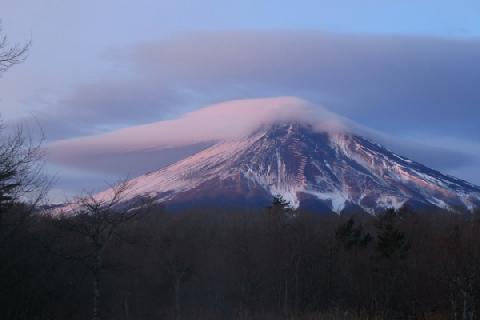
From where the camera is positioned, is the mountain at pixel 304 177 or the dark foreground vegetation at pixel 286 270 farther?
the mountain at pixel 304 177

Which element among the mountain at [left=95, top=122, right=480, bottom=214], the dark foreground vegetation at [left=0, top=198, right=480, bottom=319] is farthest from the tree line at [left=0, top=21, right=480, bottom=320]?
the mountain at [left=95, top=122, right=480, bottom=214]

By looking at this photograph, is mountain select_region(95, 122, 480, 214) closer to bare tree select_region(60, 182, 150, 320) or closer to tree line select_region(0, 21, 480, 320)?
tree line select_region(0, 21, 480, 320)

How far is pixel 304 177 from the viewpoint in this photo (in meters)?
152

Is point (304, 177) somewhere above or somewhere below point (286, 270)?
above

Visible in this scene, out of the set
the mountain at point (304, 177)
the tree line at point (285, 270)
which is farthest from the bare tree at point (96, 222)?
the mountain at point (304, 177)

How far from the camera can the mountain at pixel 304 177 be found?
13762 centimetres

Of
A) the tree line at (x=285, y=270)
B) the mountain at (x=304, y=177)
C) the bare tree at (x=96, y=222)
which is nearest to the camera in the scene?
the bare tree at (x=96, y=222)

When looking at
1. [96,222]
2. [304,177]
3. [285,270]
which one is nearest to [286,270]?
[285,270]

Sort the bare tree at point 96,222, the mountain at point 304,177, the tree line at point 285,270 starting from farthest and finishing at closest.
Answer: the mountain at point 304,177
the tree line at point 285,270
the bare tree at point 96,222

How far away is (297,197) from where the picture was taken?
143m

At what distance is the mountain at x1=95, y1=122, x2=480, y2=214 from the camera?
13762 cm

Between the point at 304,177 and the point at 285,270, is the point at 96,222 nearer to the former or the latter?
the point at 285,270

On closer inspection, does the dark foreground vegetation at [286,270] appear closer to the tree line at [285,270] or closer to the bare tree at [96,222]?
the tree line at [285,270]

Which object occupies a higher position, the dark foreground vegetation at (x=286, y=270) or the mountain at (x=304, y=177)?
the mountain at (x=304, y=177)
